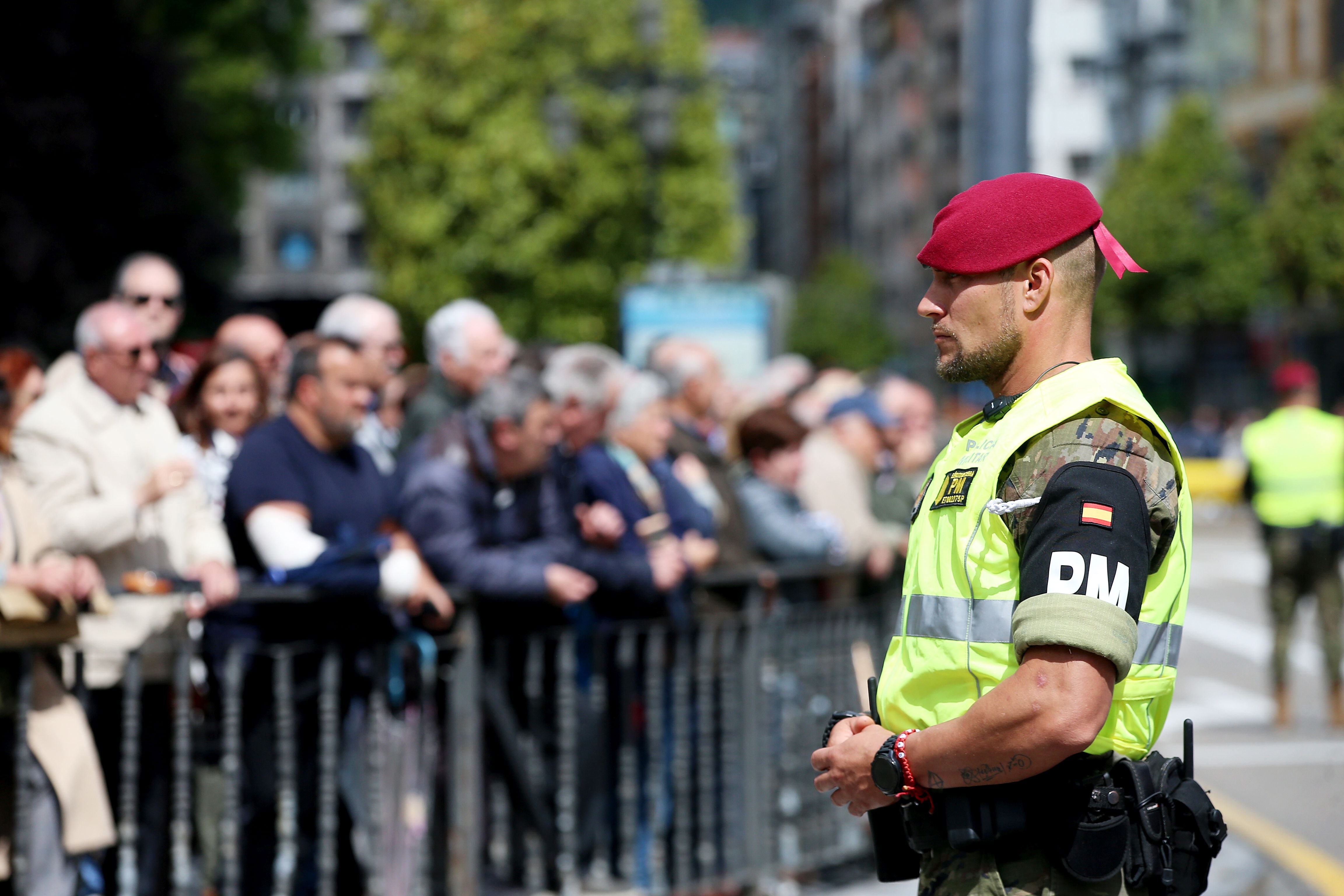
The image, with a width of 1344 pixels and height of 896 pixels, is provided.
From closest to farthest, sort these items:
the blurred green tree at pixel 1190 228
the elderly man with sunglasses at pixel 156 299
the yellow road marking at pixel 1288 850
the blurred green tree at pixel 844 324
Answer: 1. the elderly man with sunglasses at pixel 156 299
2. the yellow road marking at pixel 1288 850
3. the blurred green tree at pixel 1190 228
4. the blurred green tree at pixel 844 324

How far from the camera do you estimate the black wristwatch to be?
2381mm

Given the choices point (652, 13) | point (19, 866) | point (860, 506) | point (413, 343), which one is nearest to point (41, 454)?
point (19, 866)

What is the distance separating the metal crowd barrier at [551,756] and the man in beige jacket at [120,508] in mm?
45

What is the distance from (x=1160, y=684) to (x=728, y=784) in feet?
11.9

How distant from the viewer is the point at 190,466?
4.66 m

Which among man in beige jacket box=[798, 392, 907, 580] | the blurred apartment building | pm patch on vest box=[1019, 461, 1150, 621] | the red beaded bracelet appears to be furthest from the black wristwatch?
the blurred apartment building

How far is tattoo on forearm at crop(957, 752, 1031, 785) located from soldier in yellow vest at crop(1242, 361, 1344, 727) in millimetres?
8319

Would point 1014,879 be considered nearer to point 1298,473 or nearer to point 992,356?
point 992,356

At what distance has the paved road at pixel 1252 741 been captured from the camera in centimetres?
667

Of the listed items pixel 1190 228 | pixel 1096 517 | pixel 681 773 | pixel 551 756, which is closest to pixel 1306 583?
pixel 681 773

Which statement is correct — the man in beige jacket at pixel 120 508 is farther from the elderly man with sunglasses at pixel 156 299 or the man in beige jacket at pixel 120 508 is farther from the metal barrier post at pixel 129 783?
the elderly man with sunglasses at pixel 156 299

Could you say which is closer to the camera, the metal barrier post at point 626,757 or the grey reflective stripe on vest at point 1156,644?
the grey reflective stripe on vest at point 1156,644

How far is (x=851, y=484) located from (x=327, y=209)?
58.6 meters

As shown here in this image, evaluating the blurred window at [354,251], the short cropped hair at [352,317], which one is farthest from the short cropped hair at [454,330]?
the blurred window at [354,251]
